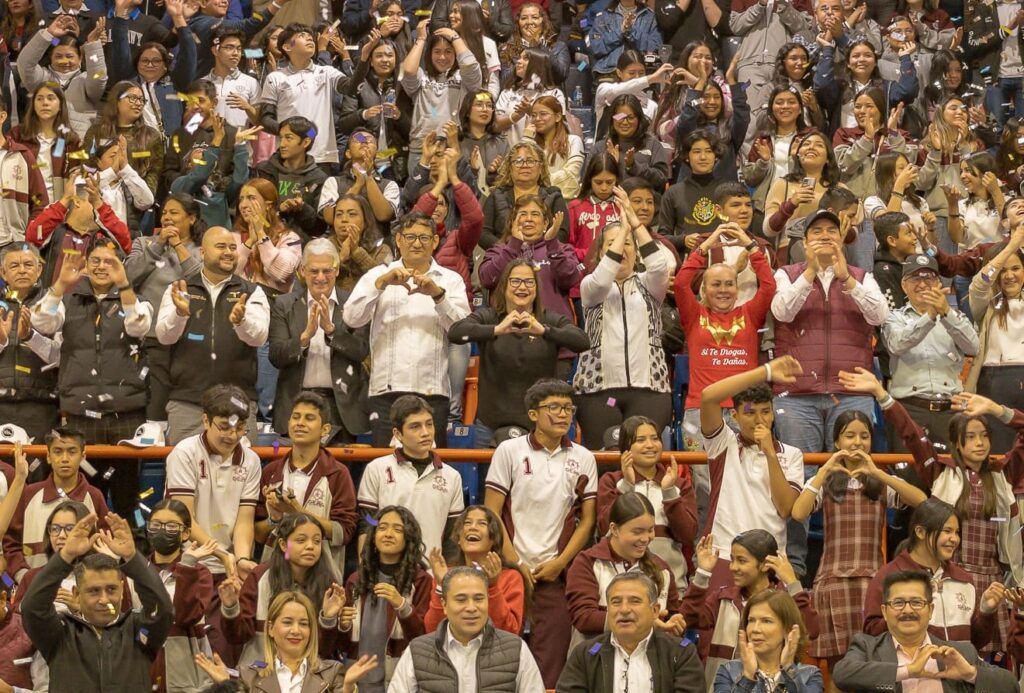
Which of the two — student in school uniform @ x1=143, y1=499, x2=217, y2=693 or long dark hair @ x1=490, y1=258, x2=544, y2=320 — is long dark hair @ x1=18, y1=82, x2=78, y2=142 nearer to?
long dark hair @ x1=490, y1=258, x2=544, y2=320

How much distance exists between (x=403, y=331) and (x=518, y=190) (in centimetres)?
176

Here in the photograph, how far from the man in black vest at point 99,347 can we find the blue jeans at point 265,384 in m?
0.78

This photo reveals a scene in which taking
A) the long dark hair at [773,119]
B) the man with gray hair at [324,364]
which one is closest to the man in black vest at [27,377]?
the man with gray hair at [324,364]

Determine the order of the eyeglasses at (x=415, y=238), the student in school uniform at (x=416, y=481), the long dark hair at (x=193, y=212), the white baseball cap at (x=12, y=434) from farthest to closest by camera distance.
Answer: the long dark hair at (x=193, y=212) < the eyeglasses at (x=415, y=238) < the white baseball cap at (x=12, y=434) < the student in school uniform at (x=416, y=481)

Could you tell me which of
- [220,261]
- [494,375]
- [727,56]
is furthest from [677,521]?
[727,56]

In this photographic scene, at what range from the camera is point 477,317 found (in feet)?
32.9

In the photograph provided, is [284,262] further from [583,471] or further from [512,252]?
[583,471]

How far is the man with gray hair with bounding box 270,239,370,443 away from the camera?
1025 cm

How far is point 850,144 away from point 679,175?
4.27ft

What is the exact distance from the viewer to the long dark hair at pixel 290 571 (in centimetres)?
865

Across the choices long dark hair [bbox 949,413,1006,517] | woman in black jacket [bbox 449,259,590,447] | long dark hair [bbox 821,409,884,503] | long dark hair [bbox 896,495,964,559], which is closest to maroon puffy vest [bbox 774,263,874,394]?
long dark hair [bbox 949,413,1006,517]

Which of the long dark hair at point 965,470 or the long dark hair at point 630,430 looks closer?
the long dark hair at point 630,430

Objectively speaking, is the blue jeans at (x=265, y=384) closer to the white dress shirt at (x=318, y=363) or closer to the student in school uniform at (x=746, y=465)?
the white dress shirt at (x=318, y=363)

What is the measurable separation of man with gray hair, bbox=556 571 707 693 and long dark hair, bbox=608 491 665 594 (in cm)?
48
